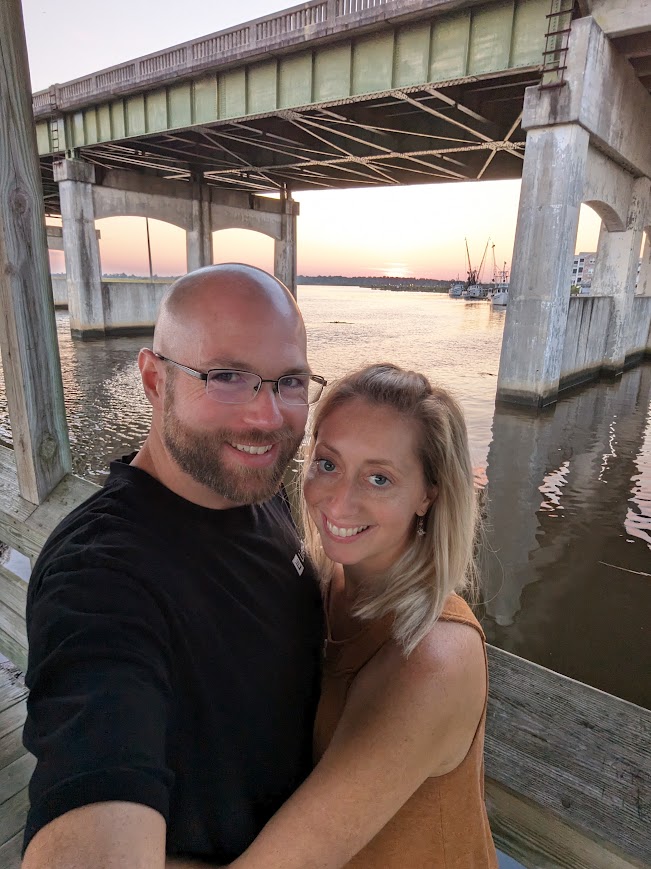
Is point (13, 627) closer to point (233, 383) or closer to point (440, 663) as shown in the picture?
point (233, 383)

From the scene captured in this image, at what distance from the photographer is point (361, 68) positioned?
11984mm

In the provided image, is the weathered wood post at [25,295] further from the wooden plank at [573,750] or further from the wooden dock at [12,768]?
the wooden plank at [573,750]

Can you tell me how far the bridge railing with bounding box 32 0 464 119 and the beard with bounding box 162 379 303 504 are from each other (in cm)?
1233

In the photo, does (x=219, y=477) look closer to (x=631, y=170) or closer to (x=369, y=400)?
(x=369, y=400)

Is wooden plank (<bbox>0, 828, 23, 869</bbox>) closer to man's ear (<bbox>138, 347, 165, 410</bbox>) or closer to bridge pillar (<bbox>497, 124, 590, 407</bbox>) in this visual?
man's ear (<bbox>138, 347, 165, 410</bbox>)

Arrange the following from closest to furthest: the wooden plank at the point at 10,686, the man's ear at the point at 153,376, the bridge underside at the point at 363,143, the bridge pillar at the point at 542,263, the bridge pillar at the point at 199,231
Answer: the man's ear at the point at 153,376, the wooden plank at the point at 10,686, the bridge pillar at the point at 542,263, the bridge underside at the point at 363,143, the bridge pillar at the point at 199,231

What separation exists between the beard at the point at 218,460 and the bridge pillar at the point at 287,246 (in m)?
29.4

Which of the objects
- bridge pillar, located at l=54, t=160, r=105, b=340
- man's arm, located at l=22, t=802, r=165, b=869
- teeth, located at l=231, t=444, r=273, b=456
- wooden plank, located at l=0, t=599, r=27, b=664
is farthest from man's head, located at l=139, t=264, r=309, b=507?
bridge pillar, located at l=54, t=160, r=105, b=340

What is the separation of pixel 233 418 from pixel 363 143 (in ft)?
61.8

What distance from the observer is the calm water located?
188 inches

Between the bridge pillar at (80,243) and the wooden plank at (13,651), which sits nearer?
the wooden plank at (13,651)

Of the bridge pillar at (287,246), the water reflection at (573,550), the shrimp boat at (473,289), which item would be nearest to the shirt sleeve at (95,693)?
the water reflection at (573,550)

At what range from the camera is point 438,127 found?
A: 16406 millimetres

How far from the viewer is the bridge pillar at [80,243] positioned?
20875mm
